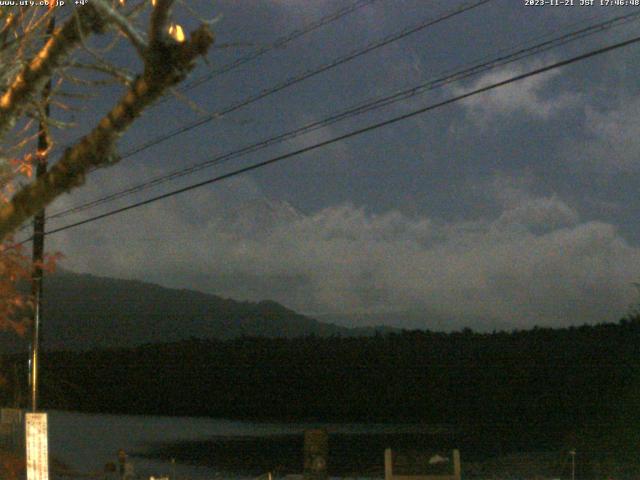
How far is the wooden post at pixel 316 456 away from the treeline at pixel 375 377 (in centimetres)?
2992

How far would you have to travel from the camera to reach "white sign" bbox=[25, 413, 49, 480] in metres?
10.4

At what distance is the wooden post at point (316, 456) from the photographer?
43.4 feet

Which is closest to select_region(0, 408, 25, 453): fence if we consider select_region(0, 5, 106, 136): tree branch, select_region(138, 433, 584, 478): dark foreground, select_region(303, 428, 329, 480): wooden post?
select_region(303, 428, 329, 480): wooden post

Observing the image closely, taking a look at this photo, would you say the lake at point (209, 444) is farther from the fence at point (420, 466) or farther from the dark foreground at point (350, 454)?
the fence at point (420, 466)

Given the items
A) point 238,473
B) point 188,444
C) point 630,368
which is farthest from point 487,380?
point 238,473

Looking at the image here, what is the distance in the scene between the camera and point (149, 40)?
5.28 m

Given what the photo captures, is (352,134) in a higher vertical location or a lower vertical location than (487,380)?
higher

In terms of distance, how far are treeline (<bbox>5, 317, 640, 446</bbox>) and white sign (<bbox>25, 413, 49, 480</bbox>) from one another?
33814 mm

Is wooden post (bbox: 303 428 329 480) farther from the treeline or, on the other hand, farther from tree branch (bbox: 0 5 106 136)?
the treeline

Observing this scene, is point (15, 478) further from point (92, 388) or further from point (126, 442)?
point (92, 388)

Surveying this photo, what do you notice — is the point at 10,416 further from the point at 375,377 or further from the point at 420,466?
the point at 375,377

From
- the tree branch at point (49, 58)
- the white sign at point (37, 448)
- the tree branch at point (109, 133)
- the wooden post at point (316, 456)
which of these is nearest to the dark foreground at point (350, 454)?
the wooden post at point (316, 456)

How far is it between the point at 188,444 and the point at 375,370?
70.7 feet

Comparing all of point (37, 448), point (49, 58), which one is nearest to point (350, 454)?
point (37, 448)
